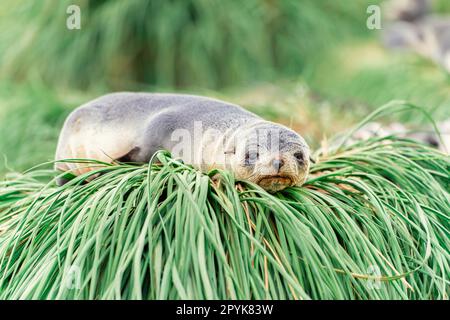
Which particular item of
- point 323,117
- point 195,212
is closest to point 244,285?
point 195,212

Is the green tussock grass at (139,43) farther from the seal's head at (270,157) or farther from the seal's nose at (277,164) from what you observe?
the seal's nose at (277,164)

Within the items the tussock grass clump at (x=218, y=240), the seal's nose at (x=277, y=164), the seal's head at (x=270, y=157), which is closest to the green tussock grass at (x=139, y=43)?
the tussock grass clump at (x=218, y=240)

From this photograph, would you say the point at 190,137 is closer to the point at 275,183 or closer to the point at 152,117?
the point at 152,117

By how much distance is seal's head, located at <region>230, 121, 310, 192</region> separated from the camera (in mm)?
2412

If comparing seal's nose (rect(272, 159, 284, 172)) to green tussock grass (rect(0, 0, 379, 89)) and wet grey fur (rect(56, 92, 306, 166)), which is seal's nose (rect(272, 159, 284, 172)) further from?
green tussock grass (rect(0, 0, 379, 89))

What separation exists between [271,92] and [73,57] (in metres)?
1.62

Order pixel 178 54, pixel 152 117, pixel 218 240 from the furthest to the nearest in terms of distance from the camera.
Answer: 1. pixel 178 54
2. pixel 152 117
3. pixel 218 240

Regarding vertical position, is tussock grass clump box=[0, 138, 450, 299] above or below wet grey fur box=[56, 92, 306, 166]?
below

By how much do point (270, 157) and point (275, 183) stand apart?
0.12 meters

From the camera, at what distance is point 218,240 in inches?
86.4

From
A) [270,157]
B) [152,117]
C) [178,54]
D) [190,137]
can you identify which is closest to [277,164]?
[270,157]

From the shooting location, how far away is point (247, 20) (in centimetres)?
593

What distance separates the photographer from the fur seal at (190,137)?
245 centimetres

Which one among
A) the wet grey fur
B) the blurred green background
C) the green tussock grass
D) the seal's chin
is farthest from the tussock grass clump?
the green tussock grass
